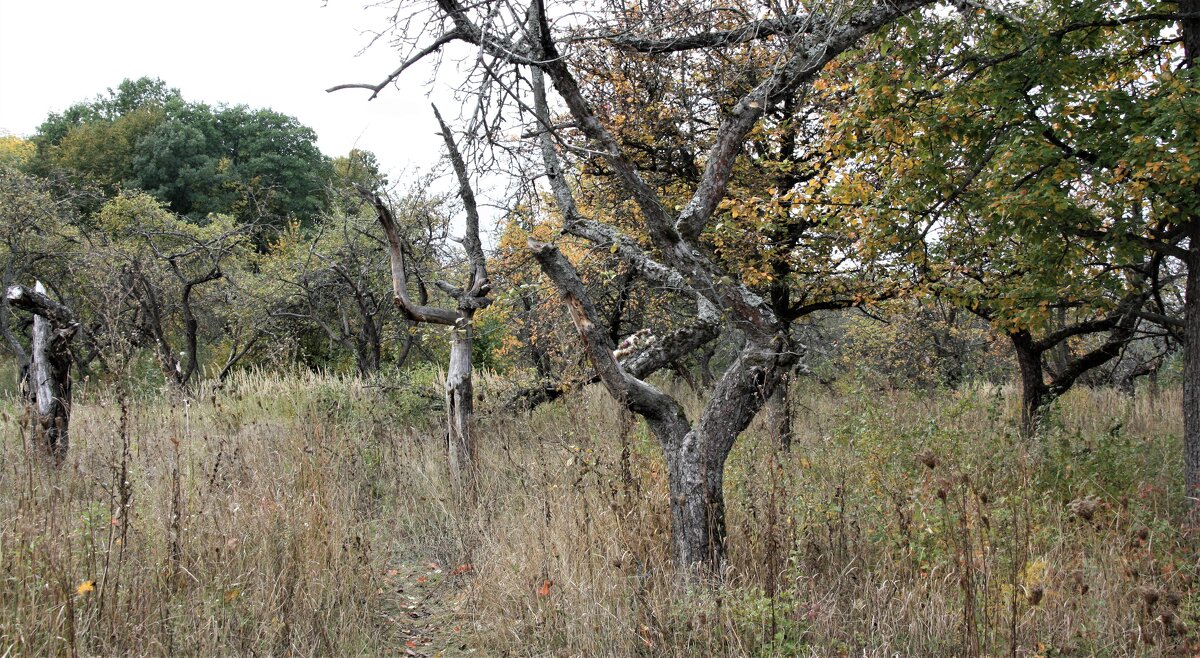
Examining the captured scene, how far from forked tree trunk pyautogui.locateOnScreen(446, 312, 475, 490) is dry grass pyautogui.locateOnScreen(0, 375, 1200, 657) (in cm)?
54

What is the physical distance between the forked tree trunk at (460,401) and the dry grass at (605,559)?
0.54 m

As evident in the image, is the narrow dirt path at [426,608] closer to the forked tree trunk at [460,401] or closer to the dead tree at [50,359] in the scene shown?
the forked tree trunk at [460,401]

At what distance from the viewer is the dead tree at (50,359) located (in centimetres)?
618

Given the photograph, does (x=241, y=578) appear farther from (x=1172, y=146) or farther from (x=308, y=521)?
(x=1172, y=146)

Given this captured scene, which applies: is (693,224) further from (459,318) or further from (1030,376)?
(1030,376)

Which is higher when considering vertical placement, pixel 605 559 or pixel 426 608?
pixel 605 559

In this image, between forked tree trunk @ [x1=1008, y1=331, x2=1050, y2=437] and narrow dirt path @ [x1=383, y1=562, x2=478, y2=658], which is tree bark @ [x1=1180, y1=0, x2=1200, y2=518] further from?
narrow dirt path @ [x1=383, y1=562, x2=478, y2=658]

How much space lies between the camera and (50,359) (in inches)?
250

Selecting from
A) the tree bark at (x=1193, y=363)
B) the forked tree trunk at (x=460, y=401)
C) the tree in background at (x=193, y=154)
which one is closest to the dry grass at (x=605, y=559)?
the tree bark at (x=1193, y=363)

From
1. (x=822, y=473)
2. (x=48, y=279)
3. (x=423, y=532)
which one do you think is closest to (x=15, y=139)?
(x=48, y=279)

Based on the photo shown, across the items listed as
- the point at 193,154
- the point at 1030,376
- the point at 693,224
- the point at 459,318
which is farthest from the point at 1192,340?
the point at 193,154

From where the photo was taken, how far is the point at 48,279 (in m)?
14.9

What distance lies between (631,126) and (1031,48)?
3838 mm

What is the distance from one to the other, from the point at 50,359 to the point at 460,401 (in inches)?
151
